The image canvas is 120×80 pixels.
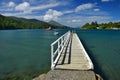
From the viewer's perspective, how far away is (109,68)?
12234mm

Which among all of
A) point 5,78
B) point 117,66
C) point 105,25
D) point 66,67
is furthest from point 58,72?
point 105,25

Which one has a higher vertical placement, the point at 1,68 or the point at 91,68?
the point at 91,68

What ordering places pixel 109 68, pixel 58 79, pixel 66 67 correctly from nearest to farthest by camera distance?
1. pixel 58 79
2. pixel 66 67
3. pixel 109 68

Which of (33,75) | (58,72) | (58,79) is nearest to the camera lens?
(58,79)

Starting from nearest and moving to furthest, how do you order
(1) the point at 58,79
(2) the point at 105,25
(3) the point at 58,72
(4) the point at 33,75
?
(1) the point at 58,79
(3) the point at 58,72
(4) the point at 33,75
(2) the point at 105,25

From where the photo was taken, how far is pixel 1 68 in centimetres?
1241

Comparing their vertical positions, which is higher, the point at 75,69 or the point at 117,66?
the point at 75,69

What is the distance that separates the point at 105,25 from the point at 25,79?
645 feet

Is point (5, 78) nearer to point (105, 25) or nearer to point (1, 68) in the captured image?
point (1, 68)

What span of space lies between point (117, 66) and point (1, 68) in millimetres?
8791

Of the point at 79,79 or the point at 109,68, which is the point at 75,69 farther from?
the point at 109,68

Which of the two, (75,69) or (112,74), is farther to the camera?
(112,74)

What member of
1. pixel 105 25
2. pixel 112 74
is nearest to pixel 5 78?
pixel 112 74

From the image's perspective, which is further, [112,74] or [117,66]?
[117,66]
